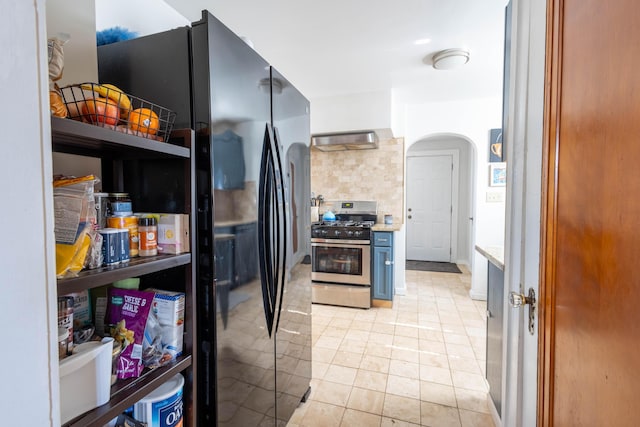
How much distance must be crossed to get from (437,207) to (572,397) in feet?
17.6

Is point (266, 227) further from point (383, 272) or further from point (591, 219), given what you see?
point (383, 272)

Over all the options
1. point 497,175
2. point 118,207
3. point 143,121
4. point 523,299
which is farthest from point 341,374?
point 497,175

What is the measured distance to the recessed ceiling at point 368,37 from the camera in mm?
1856

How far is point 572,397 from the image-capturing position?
2.31 feet

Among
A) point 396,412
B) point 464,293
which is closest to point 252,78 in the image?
point 396,412

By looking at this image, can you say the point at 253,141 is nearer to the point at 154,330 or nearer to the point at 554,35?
the point at 154,330

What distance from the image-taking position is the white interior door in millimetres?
5695

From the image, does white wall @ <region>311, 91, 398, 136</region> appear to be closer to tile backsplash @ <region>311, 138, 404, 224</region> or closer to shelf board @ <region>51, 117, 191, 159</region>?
tile backsplash @ <region>311, 138, 404, 224</region>

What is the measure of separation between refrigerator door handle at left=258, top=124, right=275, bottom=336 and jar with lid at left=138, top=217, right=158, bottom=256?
1.52 feet

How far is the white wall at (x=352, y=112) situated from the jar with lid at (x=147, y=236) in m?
2.97

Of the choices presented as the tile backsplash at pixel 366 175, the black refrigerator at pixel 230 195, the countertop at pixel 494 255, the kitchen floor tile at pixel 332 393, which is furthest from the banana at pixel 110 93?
the tile backsplash at pixel 366 175

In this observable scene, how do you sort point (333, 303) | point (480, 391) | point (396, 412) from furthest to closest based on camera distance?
1. point (333, 303)
2. point (480, 391)
3. point (396, 412)

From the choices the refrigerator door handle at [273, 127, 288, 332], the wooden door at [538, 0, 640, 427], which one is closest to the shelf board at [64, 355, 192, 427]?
the refrigerator door handle at [273, 127, 288, 332]

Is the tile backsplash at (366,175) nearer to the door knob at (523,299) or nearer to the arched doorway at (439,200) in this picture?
the arched doorway at (439,200)
